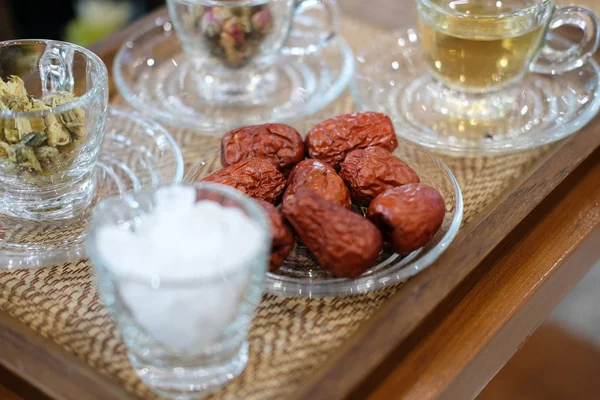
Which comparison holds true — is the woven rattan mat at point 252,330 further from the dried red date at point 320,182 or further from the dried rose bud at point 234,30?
the dried rose bud at point 234,30

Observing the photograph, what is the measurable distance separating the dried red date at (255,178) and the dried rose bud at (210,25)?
0.26 metres

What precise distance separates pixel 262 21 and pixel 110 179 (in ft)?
0.88

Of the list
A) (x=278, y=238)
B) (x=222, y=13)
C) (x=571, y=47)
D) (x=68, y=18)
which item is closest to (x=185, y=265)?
(x=278, y=238)

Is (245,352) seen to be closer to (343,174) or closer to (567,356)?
(343,174)

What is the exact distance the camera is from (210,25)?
892 millimetres

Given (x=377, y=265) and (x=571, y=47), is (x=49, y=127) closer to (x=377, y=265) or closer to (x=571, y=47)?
(x=377, y=265)

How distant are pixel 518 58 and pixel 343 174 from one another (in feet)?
0.96

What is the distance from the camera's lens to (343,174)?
708 mm

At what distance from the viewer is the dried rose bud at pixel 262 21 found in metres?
0.89

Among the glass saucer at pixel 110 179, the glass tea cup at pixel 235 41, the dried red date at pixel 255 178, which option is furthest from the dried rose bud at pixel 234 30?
the dried red date at pixel 255 178

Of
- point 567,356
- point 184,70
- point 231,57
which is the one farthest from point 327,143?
point 567,356

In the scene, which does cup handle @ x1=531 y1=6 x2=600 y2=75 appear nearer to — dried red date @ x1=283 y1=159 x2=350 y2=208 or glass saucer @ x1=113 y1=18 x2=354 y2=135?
glass saucer @ x1=113 y1=18 x2=354 y2=135

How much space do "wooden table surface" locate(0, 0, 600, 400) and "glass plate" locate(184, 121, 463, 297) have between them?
42 millimetres

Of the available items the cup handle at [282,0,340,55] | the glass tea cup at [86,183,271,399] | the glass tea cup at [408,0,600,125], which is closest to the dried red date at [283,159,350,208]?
the glass tea cup at [86,183,271,399]
